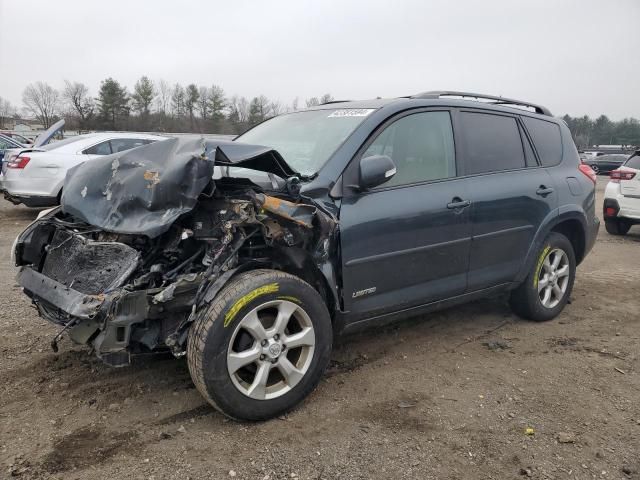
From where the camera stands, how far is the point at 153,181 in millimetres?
2783

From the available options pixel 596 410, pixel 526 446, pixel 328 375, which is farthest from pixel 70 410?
pixel 596 410

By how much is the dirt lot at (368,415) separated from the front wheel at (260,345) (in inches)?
6.4

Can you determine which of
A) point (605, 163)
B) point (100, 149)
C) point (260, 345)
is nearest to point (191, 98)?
point (605, 163)

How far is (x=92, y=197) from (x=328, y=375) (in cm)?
186

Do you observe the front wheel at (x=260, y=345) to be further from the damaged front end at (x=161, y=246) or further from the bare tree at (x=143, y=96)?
the bare tree at (x=143, y=96)

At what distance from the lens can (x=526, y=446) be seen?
8.63ft

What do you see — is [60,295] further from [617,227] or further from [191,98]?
[191,98]

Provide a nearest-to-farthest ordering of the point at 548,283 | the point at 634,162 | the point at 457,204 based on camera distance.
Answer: the point at 457,204, the point at 548,283, the point at 634,162

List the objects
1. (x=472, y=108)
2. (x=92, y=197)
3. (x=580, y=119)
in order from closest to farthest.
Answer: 1. (x=92, y=197)
2. (x=472, y=108)
3. (x=580, y=119)

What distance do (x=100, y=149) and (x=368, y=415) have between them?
8.23 metres

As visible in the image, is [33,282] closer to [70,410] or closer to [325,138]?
[70,410]

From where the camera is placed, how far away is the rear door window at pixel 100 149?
30.1ft

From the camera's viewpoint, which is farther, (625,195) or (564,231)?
(625,195)

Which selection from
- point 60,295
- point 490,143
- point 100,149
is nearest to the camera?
point 60,295
